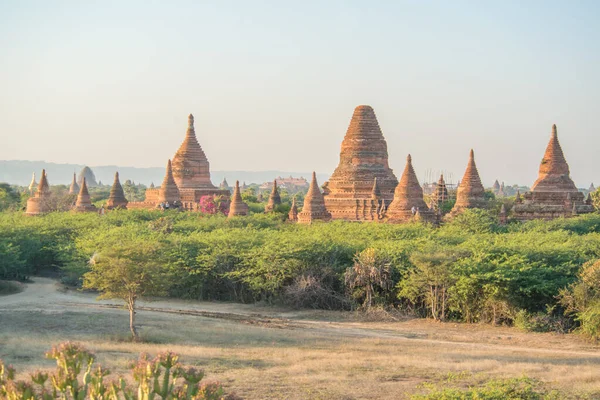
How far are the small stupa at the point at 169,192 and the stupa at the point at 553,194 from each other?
21372mm

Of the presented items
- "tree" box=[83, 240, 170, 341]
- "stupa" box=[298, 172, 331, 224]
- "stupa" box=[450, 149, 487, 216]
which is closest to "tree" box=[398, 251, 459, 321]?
"tree" box=[83, 240, 170, 341]

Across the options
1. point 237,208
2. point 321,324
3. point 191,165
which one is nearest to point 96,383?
point 321,324

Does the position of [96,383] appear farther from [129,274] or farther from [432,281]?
[432,281]

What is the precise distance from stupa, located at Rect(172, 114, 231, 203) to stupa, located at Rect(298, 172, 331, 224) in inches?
447

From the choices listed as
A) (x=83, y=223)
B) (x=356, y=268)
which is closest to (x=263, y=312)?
(x=356, y=268)

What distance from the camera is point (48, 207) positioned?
51.3m

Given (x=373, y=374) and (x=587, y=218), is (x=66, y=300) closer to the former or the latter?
(x=373, y=374)

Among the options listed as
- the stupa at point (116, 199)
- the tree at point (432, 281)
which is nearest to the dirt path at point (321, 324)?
the tree at point (432, 281)

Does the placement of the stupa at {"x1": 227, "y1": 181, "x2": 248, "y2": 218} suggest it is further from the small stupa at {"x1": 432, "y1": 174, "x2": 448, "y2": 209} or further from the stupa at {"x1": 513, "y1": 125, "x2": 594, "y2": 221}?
the stupa at {"x1": 513, "y1": 125, "x2": 594, "y2": 221}

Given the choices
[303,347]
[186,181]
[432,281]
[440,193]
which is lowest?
[303,347]

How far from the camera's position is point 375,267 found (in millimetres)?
25953

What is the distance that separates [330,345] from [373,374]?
3.42 m

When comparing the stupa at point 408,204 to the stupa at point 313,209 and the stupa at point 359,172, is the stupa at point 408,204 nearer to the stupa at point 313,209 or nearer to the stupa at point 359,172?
the stupa at point 359,172

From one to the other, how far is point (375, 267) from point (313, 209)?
54.2 ft
